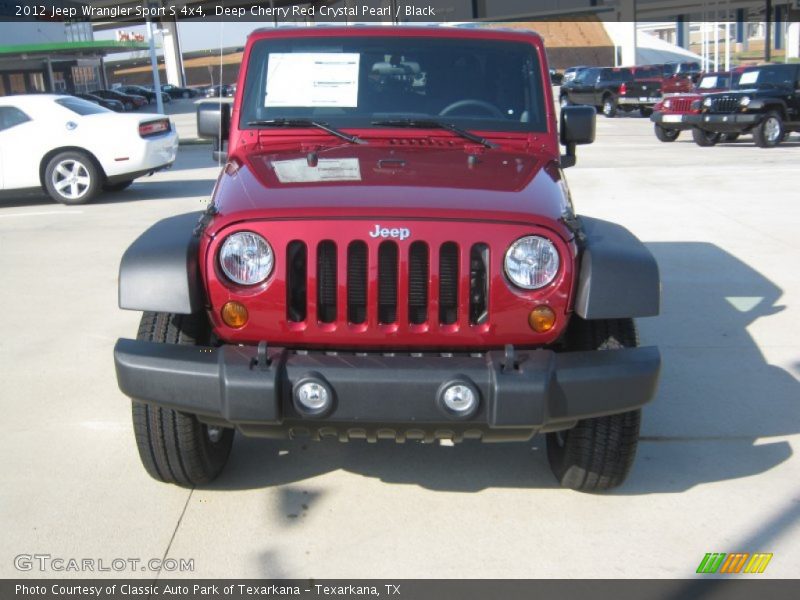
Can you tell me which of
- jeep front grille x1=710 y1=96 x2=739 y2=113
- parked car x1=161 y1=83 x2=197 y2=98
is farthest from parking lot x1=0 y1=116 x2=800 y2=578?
parked car x1=161 y1=83 x2=197 y2=98

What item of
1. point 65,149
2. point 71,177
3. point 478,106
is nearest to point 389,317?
point 478,106

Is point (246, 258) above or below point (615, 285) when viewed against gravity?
above

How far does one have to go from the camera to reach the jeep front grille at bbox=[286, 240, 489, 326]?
125 inches

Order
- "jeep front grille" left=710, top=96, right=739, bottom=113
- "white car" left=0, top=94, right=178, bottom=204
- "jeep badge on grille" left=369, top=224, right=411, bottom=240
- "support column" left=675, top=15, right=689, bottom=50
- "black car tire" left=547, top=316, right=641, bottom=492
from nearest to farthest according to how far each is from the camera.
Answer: "jeep badge on grille" left=369, top=224, right=411, bottom=240 < "black car tire" left=547, top=316, right=641, bottom=492 < "white car" left=0, top=94, right=178, bottom=204 < "jeep front grille" left=710, top=96, right=739, bottom=113 < "support column" left=675, top=15, right=689, bottom=50

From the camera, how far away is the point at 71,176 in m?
11.7

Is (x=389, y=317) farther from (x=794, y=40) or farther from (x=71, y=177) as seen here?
(x=794, y=40)

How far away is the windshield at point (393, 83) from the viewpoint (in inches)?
172

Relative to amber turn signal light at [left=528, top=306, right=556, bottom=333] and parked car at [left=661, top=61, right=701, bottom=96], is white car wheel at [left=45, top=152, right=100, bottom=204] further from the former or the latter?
parked car at [left=661, top=61, right=701, bottom=96]

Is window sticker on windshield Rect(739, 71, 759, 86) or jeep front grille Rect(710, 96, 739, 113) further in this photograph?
window sticker on windshield Rect(739, 71, 759, 86)

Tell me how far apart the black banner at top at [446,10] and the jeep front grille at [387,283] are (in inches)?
1594

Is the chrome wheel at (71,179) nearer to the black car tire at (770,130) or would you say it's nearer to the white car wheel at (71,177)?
the white car wheel at (71,177)

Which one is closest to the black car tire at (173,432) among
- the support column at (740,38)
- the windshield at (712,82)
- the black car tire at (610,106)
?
the windshield at (712,82)

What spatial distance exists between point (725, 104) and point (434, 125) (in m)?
15.3

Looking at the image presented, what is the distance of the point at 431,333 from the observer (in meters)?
3.20
